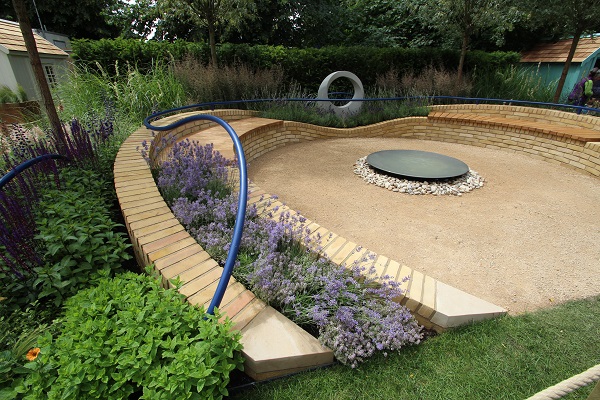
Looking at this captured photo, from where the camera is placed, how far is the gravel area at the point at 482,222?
2682mm

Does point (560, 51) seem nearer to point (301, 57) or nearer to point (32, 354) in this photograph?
point (301, 57)

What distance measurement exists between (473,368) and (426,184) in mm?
3096

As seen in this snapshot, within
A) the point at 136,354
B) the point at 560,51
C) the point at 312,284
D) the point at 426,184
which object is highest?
the point at 560,51

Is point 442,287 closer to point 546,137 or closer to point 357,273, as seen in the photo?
point 357,273

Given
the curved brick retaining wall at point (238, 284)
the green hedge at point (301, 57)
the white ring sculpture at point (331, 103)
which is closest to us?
the curved brick retaining wall at point (238, 284)

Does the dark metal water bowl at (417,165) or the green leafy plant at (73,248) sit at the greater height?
the green leafy plant at (73,248)

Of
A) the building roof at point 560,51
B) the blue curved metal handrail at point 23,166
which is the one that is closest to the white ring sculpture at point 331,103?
the blue curved metal handrail at point 23,166

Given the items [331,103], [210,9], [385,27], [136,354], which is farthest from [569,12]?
[136,354]

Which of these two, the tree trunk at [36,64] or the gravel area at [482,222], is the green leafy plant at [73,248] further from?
the gravel area at [482,222]

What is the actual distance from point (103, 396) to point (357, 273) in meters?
1.46

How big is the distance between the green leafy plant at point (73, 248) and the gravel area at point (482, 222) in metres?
2.12

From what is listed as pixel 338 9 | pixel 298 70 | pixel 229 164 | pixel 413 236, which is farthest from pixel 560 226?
pixel 338 9

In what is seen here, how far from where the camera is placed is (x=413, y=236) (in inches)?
130

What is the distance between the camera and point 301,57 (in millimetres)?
8547
